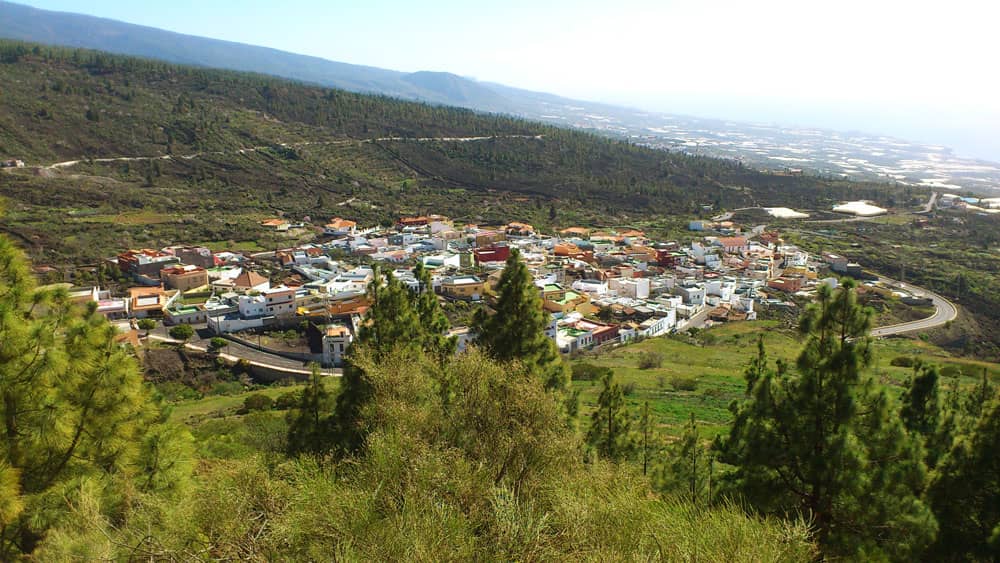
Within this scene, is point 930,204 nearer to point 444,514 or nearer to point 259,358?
point 259,358

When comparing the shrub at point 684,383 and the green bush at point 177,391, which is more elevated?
the shrub at point 684,383

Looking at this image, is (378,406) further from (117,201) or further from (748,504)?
(117,201)

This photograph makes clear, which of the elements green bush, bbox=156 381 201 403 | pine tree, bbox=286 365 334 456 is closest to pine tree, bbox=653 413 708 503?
pine tree, bbox=286 365 334 456

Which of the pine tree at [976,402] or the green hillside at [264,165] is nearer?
the pine tree at [976,402]

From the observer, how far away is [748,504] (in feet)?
23.4

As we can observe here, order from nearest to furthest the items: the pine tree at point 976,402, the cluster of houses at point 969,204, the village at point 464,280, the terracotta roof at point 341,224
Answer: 1. the pine tree at point 976,402
2. the village at point 464,280
3. the terracotta roof at point 341,224
4. the cluster of houses at point 969,204

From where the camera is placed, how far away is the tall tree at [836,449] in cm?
661

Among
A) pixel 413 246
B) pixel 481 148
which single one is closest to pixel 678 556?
pixel 413 246

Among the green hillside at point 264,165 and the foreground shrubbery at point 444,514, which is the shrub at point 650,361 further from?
the green hillside at point 264,165

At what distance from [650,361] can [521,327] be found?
62.3ft

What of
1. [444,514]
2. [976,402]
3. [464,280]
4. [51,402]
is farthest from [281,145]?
[444,514]

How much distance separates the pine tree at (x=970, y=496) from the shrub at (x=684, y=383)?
1775cm

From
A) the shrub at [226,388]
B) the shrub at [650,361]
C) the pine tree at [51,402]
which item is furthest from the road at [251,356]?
the pine tree at [51,402]

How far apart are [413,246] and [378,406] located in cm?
4723
